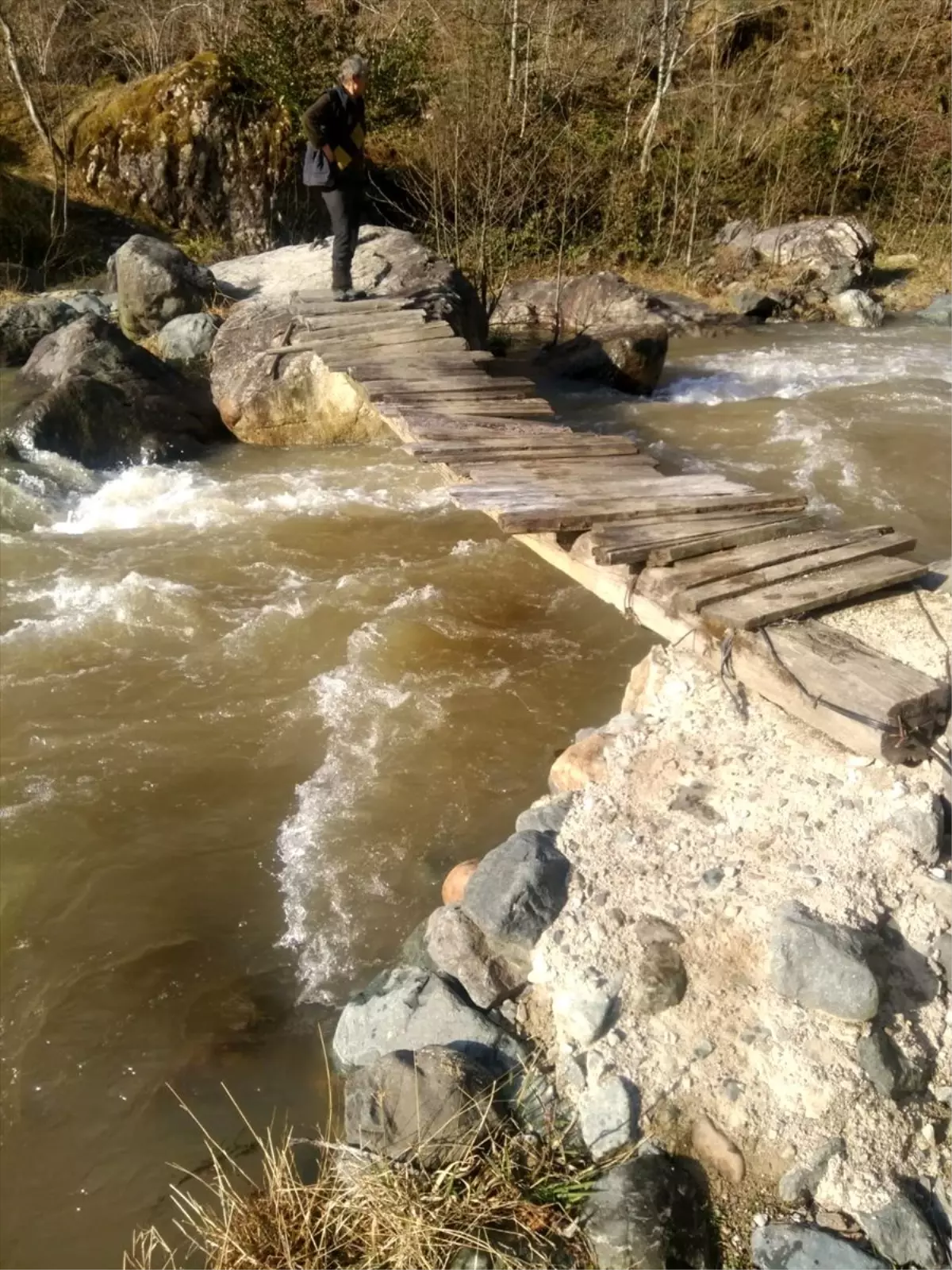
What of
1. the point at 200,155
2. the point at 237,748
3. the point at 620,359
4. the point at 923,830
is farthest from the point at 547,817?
the point at 200,155

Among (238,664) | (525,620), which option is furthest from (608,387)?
(238,664)

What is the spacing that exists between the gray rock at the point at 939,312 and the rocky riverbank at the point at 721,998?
1063 centimetres

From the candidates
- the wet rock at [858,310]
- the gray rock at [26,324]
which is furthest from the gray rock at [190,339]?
the wet rock at [858,310]

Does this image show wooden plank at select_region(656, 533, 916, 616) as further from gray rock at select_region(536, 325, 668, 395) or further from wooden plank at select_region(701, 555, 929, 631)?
gray rock at select_region(536, 325, 668, 395)

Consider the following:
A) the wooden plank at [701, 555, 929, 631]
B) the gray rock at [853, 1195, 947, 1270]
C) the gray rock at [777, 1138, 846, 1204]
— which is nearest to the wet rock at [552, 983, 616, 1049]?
the gray rock at [777, 1138, 846, 1204]

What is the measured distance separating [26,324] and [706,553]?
7.97 metres

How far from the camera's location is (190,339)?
9289 mm

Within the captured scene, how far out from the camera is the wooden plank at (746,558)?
3.87m

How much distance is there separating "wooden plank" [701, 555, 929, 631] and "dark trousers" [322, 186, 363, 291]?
497 cm

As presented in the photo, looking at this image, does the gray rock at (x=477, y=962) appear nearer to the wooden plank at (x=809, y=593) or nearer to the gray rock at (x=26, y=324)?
the wooden plank at (x=809, y=593)

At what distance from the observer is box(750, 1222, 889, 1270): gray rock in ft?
7.47

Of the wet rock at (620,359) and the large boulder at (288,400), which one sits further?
the wet rock at (620,359)

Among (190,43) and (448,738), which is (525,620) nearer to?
(448,738)

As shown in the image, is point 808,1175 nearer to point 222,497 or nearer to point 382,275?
point 222,497
